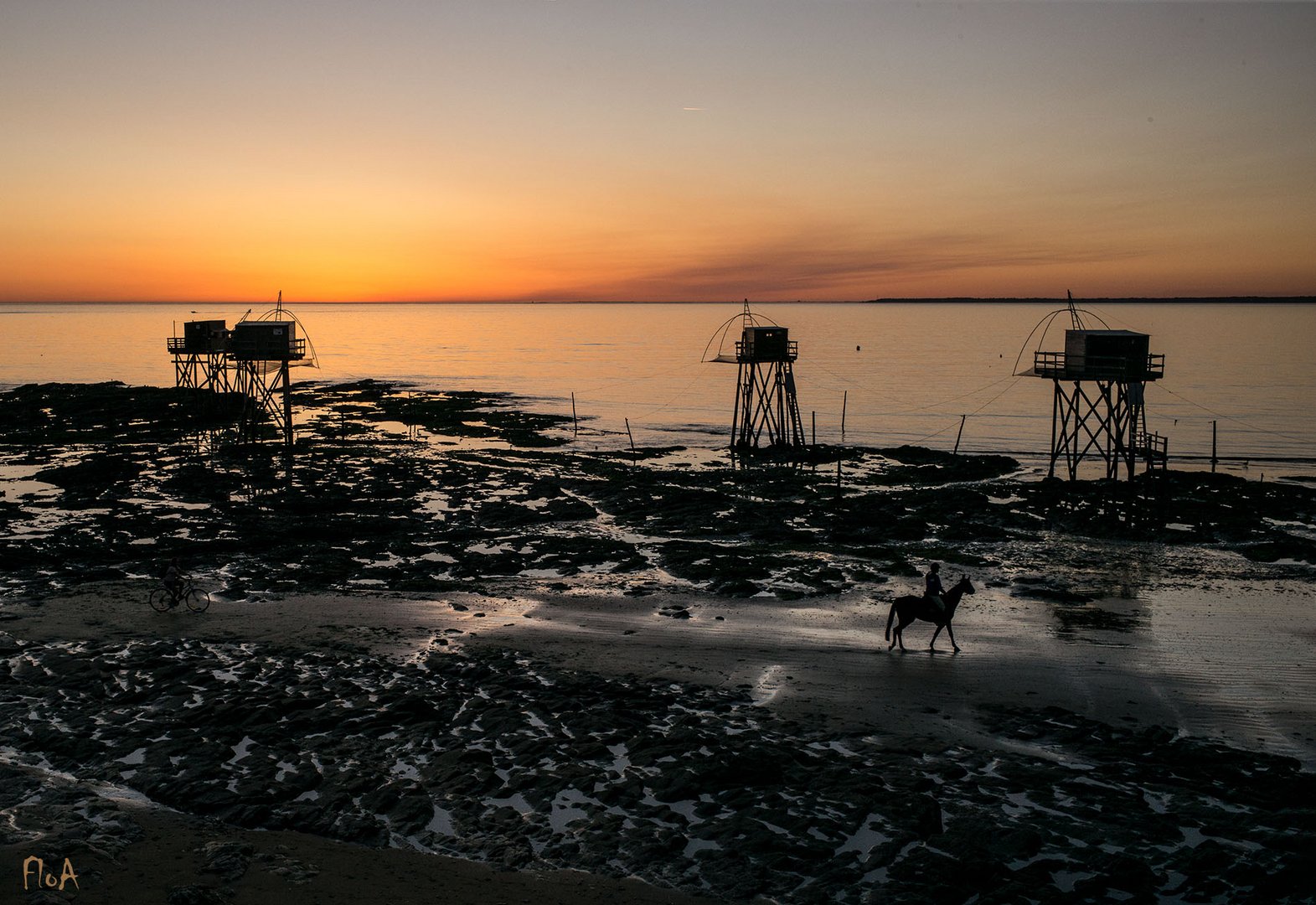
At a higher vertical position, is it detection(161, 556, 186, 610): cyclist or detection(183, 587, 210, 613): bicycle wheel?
detection(161, 556, 186, 610): cyclist

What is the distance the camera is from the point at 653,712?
14.4 meters

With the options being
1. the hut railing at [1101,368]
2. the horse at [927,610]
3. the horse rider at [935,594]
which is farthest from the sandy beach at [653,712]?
the hut railing at [1101,368]

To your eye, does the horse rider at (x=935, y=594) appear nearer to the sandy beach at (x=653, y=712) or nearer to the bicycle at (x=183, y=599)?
the sandy beach at (x=653, y=712)

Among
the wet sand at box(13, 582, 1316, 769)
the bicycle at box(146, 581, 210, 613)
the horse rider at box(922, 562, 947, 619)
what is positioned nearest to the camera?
the wet sand at box(13, 582, 1316, 769)

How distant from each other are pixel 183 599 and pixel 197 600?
0.32 metres

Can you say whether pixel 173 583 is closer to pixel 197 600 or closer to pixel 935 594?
pixel 197 600

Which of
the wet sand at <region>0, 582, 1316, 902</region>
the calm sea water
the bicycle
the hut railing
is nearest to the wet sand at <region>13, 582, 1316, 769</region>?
the wet sand at <region>0, 582, 1316, 902</region>

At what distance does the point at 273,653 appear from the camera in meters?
17.0

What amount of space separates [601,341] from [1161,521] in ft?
511

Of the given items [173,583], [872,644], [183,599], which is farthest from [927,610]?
[183,599]

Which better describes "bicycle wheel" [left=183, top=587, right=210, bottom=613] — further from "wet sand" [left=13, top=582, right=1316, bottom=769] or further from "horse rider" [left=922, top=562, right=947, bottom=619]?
"horse rider" [left=922, top=562, right=947, bottom=619]

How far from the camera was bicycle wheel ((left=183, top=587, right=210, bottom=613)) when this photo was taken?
2003 centimetres

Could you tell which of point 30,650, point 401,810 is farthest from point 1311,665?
point 30,650

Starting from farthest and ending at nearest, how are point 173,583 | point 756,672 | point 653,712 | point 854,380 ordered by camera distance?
point 854,380 < point 173,583 < point 756,672 < point 653,712
